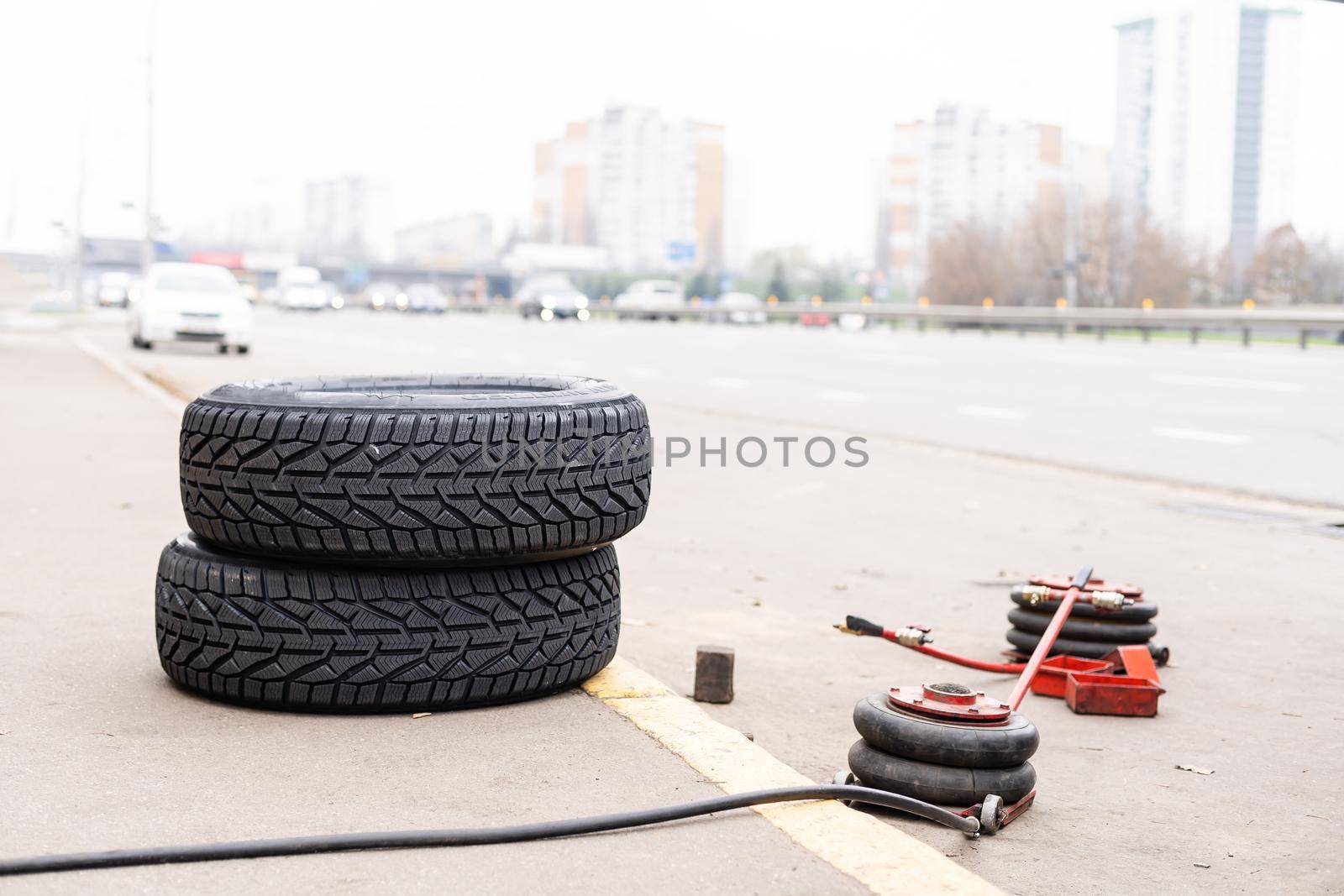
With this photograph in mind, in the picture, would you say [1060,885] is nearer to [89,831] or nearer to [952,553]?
[89,831]

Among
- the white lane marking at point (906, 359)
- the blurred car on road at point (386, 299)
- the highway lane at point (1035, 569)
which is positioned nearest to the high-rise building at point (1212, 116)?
the blurred car on road at point (386, 299)

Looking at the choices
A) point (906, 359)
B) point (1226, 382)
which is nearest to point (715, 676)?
point (1226, 382)

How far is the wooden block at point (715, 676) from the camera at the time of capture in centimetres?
441

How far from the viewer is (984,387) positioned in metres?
19.0

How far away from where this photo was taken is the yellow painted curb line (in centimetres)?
281

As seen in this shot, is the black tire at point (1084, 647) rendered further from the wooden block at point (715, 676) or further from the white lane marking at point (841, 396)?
the white lane marking at point (841, 396)

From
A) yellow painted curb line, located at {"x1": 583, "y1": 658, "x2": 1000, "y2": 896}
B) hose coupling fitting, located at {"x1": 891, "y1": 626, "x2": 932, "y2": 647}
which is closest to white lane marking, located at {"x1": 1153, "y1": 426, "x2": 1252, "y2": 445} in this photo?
hose coupling fitting, located at {"x1": 891, "y1": 626, "x2": 932, "y2": 647}

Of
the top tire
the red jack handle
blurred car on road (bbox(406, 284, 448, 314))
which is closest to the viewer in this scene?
the top tire

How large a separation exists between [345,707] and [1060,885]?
1810 millimetres

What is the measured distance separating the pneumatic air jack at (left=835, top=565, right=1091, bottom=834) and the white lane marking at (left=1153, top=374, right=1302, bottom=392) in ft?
52.7

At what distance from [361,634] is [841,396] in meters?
14.4

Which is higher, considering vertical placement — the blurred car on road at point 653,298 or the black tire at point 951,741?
the blurred car on road at point 653,298

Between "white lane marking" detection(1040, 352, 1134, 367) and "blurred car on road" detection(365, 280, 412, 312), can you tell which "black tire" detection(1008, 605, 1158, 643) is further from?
"blurred car on road" detection(365, 280, 412, 312)

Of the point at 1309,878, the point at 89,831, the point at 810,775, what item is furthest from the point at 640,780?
the point at 1309,878
